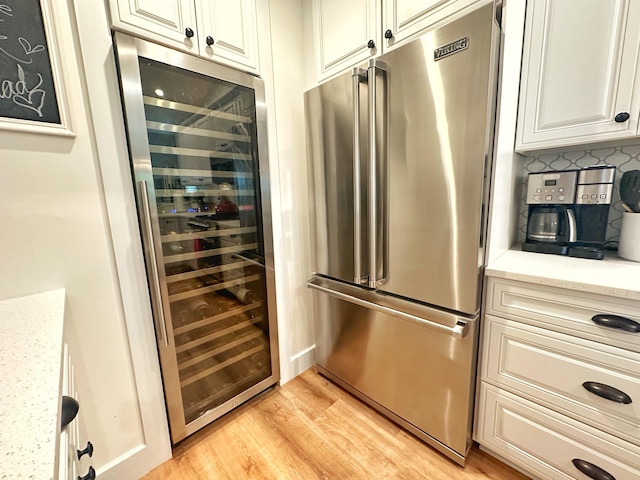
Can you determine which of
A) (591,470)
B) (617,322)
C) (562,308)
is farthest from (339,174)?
(591,470)

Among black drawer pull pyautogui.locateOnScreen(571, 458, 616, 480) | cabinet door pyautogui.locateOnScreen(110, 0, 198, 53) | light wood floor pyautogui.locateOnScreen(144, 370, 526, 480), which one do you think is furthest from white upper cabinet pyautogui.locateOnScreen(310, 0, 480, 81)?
light wood floor pyautogui.locateOnScreen(144, 370, 526, 480)

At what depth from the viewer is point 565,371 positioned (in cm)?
100

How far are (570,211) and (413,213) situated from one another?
0.78 metres

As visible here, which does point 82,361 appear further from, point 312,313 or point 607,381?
point 607,381

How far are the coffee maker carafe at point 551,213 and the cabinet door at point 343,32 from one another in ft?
3.46

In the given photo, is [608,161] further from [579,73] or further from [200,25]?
[200,25]

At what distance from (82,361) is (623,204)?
2405 mm

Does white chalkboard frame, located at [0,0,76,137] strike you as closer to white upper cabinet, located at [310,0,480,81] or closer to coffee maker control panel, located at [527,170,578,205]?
white upper cabinet, located at [310,0,480,81]

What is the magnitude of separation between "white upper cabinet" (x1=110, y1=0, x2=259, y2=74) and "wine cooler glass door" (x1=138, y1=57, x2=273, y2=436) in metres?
0.11

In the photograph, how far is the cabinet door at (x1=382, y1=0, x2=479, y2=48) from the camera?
42.9 inches

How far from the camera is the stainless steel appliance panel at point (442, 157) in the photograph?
97cm

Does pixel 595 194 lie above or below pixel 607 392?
above

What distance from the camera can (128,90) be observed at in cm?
107

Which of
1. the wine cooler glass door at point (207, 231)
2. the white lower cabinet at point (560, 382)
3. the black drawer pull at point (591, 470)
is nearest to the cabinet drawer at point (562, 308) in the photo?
the white lower cabinet at point (560, 382)
